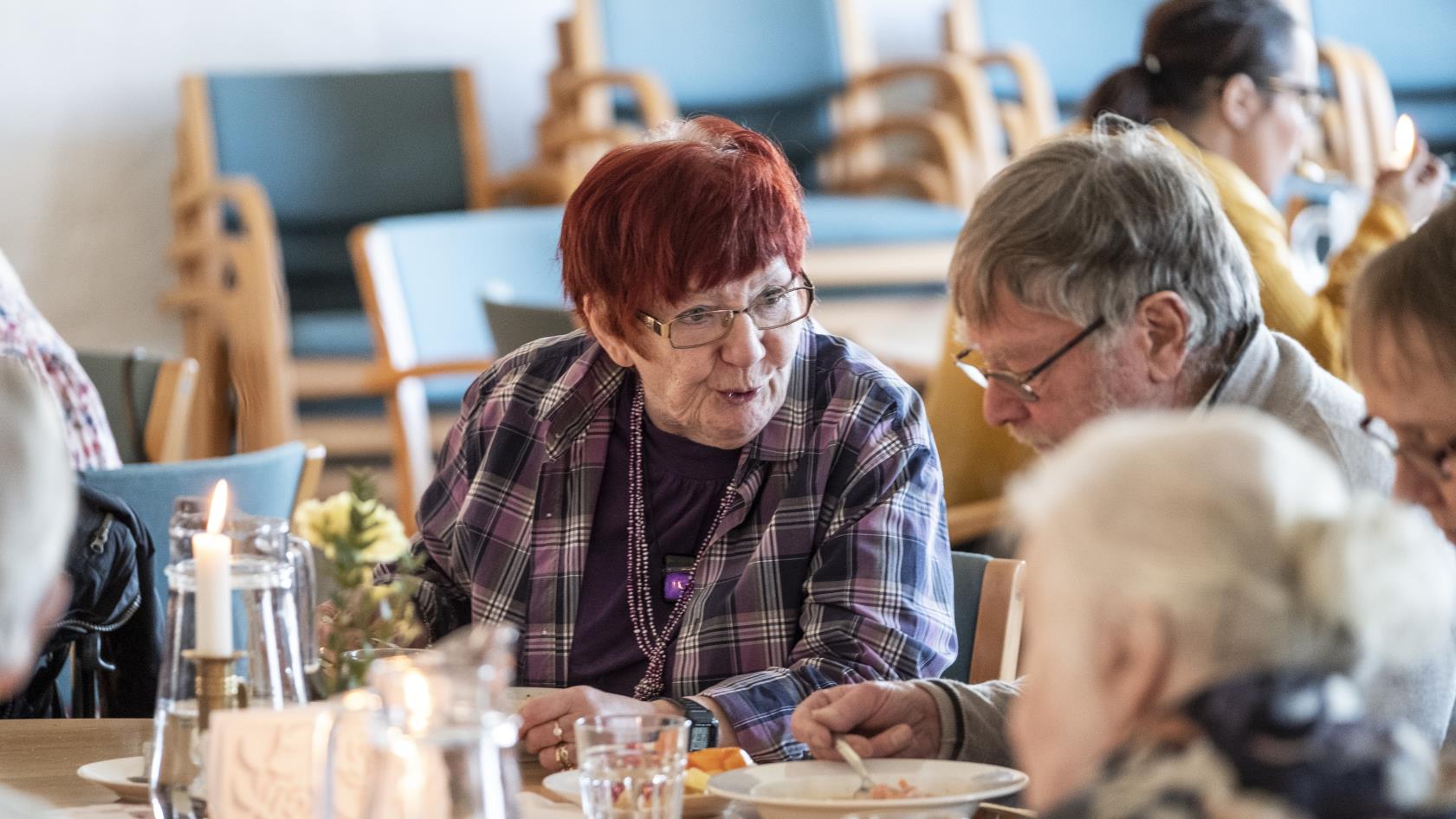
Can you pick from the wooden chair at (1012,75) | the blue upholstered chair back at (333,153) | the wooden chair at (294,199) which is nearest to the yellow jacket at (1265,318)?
the wooden chair at (1012,75)

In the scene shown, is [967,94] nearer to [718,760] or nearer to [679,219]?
[679,219]

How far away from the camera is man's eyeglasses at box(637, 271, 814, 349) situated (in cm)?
190

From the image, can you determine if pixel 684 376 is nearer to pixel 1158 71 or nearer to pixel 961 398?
pixel 961 398

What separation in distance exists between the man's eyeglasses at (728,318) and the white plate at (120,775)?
2.34ft

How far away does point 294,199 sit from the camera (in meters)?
5.29

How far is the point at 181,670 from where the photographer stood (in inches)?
47.6

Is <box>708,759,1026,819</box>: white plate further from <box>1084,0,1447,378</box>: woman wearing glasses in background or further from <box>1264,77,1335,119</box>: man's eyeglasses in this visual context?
<box>1264,77,1335,119</box>: man's eyeglasses

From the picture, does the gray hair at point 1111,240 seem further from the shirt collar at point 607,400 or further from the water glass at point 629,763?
the water glass at point 629,763

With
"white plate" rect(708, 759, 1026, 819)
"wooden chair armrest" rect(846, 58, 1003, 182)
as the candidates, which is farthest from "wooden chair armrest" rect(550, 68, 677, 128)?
"white plate" rect(708, 759, 1026, 819)

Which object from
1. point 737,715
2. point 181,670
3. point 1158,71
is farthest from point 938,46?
point 181,670

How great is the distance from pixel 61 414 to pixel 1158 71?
1.87 meters

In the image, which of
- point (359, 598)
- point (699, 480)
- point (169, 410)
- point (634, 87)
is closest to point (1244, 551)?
point (359, 598)

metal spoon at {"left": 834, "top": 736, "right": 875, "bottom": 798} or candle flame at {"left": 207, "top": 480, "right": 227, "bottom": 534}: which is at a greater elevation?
candle flame at {"left": 207, "top": 480, "right": 227, "bottom": 534}

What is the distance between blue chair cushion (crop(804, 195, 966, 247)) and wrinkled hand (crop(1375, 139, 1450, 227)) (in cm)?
183
